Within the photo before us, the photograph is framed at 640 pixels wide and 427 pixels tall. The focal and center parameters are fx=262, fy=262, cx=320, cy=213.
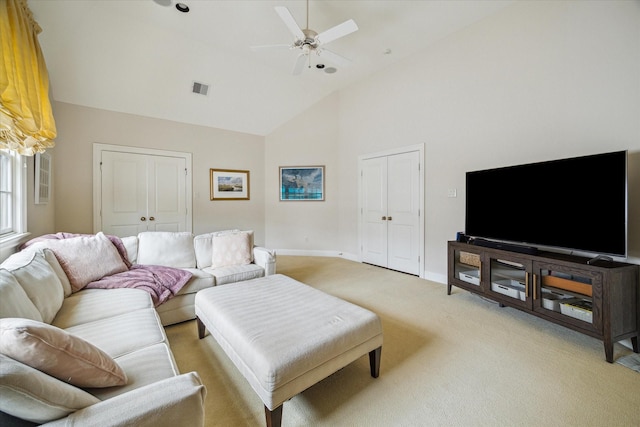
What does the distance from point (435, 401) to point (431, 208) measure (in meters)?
2.81

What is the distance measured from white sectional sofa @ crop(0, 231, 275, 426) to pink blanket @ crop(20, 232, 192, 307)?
0.18 ft

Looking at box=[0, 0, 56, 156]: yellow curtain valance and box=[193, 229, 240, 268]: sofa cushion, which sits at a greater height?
box=[0, 0, 56, 156]: yellow curtain valance

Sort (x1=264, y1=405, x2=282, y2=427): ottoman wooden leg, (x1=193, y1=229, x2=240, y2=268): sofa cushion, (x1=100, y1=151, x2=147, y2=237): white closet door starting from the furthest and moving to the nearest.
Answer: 1. (x1=100, y1=151, x2=147, y2=237): white closet door
2. (x1=193, y1=229, x2=240, y2=268): sofa cushion
3. (x1=264, y1=405, x2=282, y2=427): ottoman wooden leg

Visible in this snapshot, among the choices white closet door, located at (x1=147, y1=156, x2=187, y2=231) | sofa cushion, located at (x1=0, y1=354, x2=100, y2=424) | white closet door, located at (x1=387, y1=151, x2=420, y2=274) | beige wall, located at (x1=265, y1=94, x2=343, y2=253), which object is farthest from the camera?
beige wall, located at (x1=265, y1=94, x2=343, y2=253)

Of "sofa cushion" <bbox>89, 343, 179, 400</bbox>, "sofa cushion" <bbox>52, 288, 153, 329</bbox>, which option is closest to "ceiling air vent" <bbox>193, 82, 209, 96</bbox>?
"sofa cushion" <bbox>52, 288, 153, 329</bbox>

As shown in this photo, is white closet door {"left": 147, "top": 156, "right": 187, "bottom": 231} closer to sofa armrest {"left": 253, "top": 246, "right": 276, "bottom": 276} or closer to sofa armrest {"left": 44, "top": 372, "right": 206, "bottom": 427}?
sofa armrest {"left": 253, "top": 246, "right": 276, "bottom": 276}

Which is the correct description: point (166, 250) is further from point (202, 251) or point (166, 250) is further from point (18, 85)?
point (18, 85)

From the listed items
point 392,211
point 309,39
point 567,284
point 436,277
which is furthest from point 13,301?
point 392,211

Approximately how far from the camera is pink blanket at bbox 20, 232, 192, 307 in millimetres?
2307

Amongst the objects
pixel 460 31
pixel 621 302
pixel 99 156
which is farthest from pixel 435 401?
pixel 99 156

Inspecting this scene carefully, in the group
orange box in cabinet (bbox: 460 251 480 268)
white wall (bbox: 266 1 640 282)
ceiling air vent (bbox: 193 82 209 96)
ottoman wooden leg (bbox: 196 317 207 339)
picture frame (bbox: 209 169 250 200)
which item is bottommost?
ottoman wooden leg (bbox: 196 317 207 339)

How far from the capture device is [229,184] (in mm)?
5469

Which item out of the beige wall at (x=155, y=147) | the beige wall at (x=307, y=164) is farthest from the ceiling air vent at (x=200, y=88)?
the beige wall at (x=307, y=164)

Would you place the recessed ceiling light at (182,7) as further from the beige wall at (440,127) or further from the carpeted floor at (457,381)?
the carpeted floor at (457,381)
